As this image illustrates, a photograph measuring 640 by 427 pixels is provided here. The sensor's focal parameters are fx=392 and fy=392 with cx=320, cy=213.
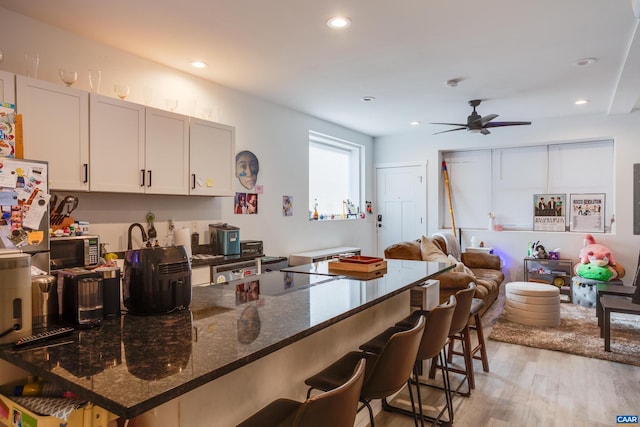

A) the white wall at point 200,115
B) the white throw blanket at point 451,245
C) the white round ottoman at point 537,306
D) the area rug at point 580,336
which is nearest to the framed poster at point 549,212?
the white throw blanket at point 451,245

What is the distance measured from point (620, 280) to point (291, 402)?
19.2ft

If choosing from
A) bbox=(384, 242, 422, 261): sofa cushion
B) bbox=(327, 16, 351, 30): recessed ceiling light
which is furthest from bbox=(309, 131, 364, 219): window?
bbox=(327, 16, 351, 30): recessed ceiling light

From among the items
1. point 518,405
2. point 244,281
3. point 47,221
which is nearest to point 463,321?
point 518,405

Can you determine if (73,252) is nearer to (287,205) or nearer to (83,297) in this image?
(83,297)

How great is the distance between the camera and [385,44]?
3.28m

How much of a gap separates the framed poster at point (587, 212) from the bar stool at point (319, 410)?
610cm

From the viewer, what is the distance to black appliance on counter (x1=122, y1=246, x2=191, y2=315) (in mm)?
1451

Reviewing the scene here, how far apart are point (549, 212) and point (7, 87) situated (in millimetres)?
6855

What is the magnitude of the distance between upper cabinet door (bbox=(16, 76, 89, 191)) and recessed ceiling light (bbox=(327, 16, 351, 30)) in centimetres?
187

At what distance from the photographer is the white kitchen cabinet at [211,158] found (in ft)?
12.1

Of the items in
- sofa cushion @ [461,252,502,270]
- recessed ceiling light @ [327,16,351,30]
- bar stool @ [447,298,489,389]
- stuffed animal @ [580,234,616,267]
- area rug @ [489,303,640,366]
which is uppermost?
recessed ceiling light @ [327,16,351,30]

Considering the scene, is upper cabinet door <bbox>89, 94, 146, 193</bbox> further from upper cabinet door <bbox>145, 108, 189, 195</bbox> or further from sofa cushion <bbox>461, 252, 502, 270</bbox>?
sofa cushion <bbox>461, 252, 502, 270</bbox>

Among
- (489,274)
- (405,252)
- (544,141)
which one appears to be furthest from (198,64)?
(544,141)

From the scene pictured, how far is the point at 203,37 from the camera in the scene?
3.12 meters
